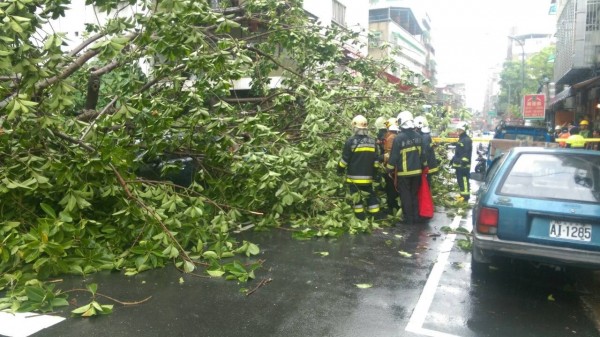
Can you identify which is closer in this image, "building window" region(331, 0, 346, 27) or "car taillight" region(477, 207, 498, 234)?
"car taillight" region(477, 207, 498, 234)

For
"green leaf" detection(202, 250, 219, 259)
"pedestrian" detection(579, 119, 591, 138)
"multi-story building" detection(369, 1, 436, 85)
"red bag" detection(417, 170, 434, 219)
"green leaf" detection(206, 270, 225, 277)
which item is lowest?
"green leaf" detection(206, 270, 225, 277)

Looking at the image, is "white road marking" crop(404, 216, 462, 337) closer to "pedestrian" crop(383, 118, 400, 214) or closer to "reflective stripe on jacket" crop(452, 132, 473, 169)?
"pedestrian" crop(383, 118, 400, 214)

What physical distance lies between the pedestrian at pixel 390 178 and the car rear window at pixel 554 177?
3.22 m

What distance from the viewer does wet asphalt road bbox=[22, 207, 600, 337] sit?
153 inches

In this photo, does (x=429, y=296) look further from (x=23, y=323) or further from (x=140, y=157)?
(x=140, y=157)

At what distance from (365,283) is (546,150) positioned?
2316 millimetres

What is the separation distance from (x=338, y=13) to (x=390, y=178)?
19503 mm

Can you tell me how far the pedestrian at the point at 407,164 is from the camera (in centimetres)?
755

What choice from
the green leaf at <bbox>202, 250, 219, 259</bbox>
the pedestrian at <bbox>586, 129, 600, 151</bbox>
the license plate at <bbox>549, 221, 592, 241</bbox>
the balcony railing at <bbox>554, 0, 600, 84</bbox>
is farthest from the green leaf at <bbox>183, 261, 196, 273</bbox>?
the balcony railing at <bbox>554, 0, 600, 84</bbox>

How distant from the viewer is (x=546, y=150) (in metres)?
5.04

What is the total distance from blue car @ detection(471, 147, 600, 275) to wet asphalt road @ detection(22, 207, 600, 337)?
49 centimetres

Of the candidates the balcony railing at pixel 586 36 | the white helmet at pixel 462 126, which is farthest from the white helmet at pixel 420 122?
the balcony railing at pixel 586 36

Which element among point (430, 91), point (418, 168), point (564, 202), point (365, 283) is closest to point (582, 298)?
point (564, 202)

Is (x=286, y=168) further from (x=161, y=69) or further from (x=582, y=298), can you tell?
(x=582, y=298)
